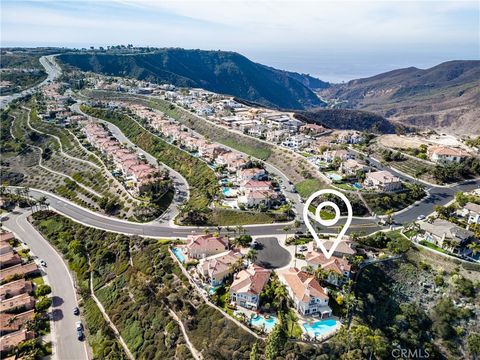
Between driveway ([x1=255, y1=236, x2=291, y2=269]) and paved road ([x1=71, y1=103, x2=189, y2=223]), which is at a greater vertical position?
driveway ([x1=255, y1=236, x2=291, y2=269])

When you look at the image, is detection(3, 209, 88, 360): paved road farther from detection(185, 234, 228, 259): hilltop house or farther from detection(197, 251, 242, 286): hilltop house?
detection(185, 234, 228, 259): hilltop house

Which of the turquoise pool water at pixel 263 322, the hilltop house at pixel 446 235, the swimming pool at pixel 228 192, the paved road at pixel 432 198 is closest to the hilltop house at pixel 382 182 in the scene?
the paved road at pixel 432 198

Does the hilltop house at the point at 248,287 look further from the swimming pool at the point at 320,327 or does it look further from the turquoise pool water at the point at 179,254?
the turquoise pool water at the point at 179,254

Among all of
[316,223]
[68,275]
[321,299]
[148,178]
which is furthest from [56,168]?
[321,299]

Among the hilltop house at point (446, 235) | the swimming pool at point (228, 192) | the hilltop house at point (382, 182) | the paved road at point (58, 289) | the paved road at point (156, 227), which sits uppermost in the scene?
the hilltop house at point (382, 182)

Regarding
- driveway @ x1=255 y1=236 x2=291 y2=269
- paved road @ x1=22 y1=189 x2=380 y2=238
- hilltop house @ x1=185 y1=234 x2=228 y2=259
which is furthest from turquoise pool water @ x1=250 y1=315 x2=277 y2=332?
paved road @ x1=22 y1=189 x2=380 y2=238

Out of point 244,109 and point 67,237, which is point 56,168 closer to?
point 67,237
